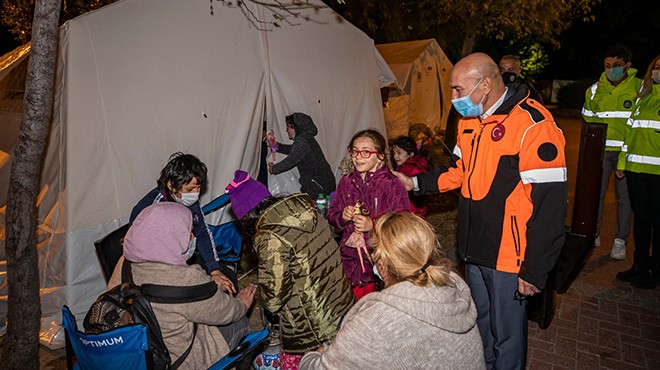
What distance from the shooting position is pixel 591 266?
589 cm

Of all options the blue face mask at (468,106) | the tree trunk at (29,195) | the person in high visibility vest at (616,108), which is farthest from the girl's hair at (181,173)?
the person in high visibility vest at (616,108)

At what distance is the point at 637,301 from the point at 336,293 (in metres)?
3.75

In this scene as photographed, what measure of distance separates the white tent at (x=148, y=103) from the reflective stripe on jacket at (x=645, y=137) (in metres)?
3.68

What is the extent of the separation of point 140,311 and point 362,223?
5.34 feet

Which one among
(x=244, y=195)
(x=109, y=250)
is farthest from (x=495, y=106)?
(x=109, y=250)

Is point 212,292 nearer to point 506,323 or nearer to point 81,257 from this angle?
point 506,323

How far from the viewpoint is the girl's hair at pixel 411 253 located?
2045mm

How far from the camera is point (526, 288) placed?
294 cm

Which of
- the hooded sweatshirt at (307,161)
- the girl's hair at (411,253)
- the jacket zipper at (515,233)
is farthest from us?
the hooded sweatshirt at (307,161)

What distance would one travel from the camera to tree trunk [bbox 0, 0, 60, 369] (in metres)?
3.20

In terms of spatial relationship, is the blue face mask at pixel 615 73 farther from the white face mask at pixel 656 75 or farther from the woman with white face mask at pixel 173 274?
the woman with white face mask at pixel 173 274

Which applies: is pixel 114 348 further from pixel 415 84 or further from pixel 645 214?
pixel 415 84

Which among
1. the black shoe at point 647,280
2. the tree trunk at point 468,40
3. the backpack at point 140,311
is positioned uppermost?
the tree trunk at point 468,40

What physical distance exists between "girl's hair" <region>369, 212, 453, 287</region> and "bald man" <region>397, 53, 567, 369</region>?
1.00 m
